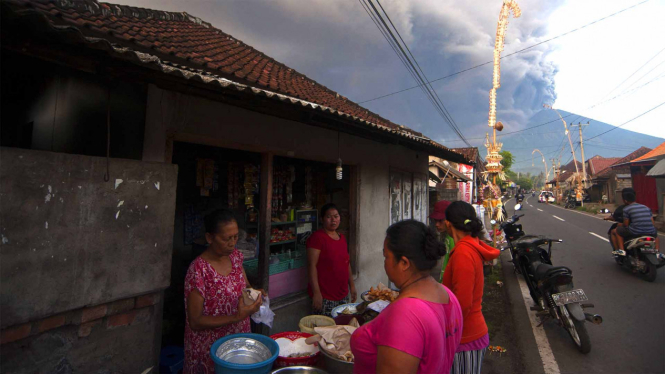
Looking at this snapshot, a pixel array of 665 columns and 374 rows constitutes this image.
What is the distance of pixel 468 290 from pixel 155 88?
293cm

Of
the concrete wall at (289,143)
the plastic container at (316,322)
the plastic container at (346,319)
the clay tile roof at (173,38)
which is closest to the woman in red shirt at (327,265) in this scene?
the plastic container at (316,322)

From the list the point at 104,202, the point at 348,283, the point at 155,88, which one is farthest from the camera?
the point at 348,283

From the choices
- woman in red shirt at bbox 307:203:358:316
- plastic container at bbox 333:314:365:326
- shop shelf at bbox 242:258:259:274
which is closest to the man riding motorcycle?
woman in red shirt at bbox 307:203:358:316

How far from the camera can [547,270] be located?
4820 millimetres

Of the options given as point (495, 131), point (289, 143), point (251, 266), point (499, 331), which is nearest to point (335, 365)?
point (251, 266)

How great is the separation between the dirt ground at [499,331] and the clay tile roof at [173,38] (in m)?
3.12

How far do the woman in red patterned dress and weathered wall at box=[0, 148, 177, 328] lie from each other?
305 mm

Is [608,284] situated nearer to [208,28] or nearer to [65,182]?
[65,182]

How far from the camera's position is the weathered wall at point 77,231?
177 cm

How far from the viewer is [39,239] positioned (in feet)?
6.14

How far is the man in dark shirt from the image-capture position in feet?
22.9

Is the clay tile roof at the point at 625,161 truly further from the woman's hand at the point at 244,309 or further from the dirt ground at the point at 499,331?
the woman's hand at the point at 244,309

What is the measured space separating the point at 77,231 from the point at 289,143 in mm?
2608

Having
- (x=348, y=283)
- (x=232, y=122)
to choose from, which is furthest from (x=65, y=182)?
(x=348, y=283)
